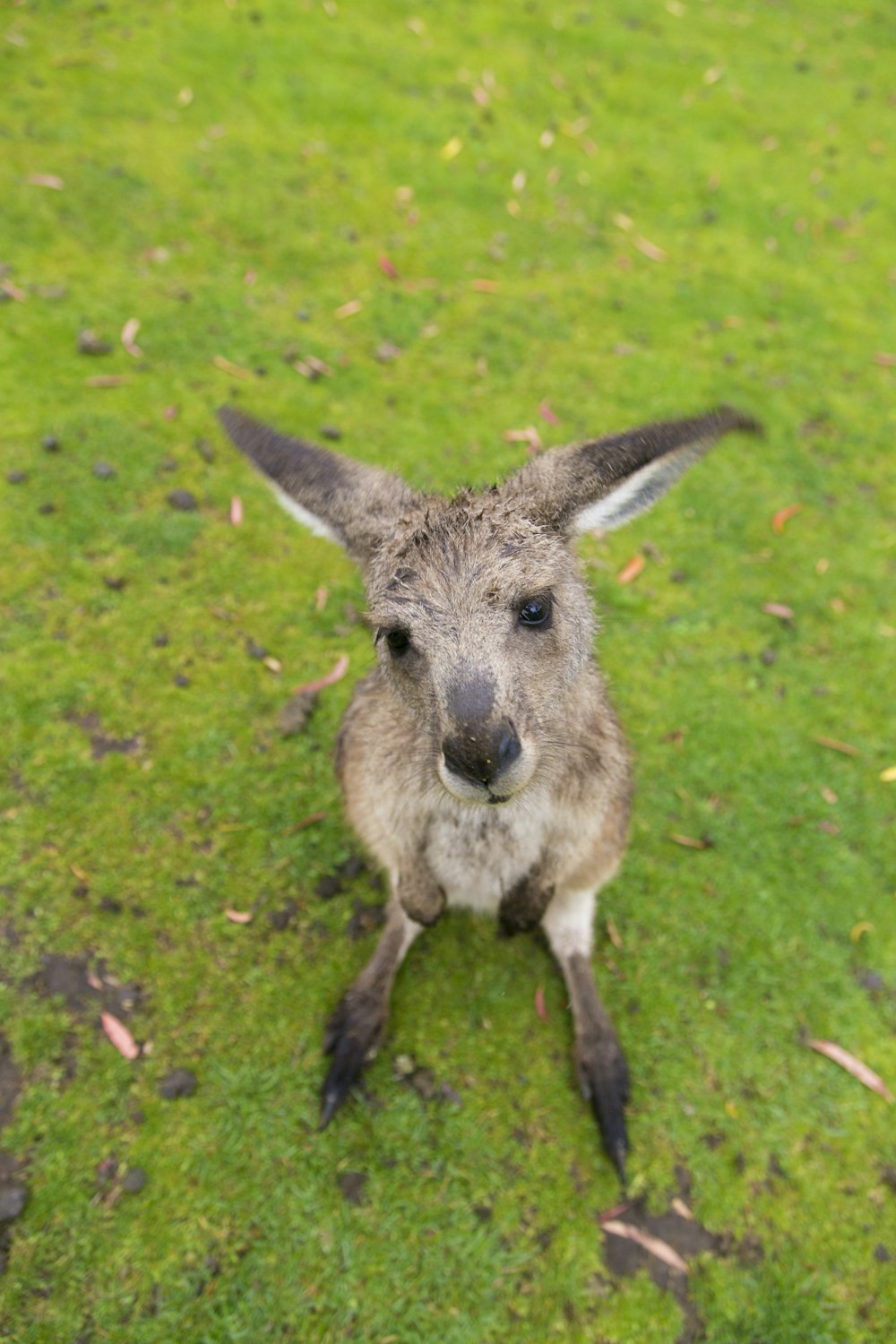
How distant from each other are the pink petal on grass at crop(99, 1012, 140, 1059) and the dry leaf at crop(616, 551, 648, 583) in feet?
11.4

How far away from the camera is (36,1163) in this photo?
9.91ft

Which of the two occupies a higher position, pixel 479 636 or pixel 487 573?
pixel 487 573

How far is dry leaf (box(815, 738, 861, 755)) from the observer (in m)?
4.37

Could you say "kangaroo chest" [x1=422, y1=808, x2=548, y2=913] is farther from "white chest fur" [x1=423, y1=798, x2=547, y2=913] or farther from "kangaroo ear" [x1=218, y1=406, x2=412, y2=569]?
"kangaroo ear" [x1=218, y1=406, x2=412, y2=569]

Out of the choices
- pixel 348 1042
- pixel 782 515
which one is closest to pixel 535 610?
pixel 348 1042

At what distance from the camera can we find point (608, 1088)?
3248 millimetres

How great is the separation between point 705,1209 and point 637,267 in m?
6.17

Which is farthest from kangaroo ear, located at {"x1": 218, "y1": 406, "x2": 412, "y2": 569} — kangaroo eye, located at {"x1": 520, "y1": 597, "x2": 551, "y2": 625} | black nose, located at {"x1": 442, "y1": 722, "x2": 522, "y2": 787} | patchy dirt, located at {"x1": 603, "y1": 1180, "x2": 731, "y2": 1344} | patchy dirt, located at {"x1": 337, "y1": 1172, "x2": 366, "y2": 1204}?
patchy dirt, located at {"x1": 603, "y1": 1180, "x2": 731, "y2": 1344}

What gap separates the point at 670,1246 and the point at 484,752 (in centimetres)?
244

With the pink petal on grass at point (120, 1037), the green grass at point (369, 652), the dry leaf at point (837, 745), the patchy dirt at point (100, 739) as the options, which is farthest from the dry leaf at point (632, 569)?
the pink petal on grass at point (120, 1037)

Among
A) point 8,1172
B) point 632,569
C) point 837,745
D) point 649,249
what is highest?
point 649,249

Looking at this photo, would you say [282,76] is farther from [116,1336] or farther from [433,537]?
[116,1336]

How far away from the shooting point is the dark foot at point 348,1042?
318 cm

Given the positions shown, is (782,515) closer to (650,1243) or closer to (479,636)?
(479,636)
